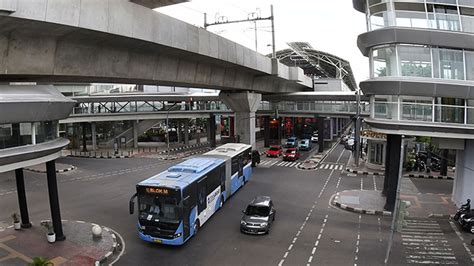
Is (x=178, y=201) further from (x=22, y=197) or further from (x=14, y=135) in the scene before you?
(x=22, y=197)

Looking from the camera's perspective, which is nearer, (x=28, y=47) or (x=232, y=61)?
(x=28, y=47)

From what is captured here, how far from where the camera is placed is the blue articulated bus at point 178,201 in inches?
681

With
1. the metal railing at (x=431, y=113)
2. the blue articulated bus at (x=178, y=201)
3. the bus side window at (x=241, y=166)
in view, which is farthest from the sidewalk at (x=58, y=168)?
the metal railing at (x=431, y=113)

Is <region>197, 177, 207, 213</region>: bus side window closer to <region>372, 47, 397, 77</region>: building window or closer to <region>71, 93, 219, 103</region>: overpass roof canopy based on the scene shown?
<region>372, 47, 397, 77</region>: building window

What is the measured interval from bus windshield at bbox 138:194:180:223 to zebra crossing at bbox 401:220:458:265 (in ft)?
33.7

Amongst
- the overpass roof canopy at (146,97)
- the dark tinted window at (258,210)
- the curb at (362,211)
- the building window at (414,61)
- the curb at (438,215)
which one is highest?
the building window at (414,61)

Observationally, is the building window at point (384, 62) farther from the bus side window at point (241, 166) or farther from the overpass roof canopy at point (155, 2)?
the overpass roof canopy at point (155, 2)

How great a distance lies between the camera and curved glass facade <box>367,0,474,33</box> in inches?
837

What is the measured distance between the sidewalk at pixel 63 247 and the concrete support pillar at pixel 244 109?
22970mm

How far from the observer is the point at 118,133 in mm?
65375

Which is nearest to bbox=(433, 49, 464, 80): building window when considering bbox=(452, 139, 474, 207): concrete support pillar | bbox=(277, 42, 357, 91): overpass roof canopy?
bbox=(452, 139, 474, 207): concrete support pillar

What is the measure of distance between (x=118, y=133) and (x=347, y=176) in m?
44.0

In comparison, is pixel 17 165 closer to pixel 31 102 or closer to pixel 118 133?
pixel 31 102

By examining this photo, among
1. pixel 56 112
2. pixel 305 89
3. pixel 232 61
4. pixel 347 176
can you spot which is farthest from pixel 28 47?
pixel 305 89
